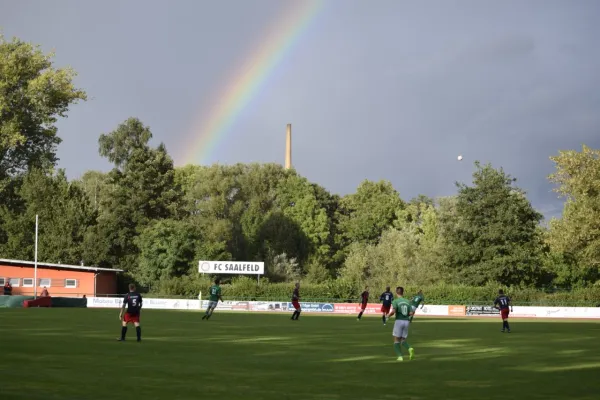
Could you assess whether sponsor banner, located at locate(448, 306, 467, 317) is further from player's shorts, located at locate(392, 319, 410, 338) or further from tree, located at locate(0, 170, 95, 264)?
player's shorts, located at locate(392, 319, 410, 338)

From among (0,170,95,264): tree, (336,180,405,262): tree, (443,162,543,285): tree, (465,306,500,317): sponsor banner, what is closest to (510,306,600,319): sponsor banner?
(465,306,500,317): sponsor banner

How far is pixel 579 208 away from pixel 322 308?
89.8ft

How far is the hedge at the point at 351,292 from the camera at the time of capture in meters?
76.9

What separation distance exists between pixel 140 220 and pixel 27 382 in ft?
316

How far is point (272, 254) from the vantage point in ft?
371

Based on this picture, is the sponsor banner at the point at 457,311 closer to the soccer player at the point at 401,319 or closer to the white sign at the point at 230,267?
the white sign at the point at 230,267

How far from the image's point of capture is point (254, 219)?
4697 inches

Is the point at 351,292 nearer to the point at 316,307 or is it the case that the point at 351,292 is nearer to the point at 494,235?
the point at 316,307

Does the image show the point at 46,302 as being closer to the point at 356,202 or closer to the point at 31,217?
the point at 31,217

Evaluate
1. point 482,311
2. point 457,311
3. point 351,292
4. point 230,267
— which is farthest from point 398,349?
point 230,267

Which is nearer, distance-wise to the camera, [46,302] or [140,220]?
[46,302]

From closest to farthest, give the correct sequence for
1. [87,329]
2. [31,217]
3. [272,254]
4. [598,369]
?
1. [598,369]
2. [87,329]
3. [31,217]
4. [272,254]

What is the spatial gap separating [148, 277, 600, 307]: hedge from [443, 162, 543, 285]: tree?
383 cm

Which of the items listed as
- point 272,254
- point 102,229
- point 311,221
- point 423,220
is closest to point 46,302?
point 102,229
